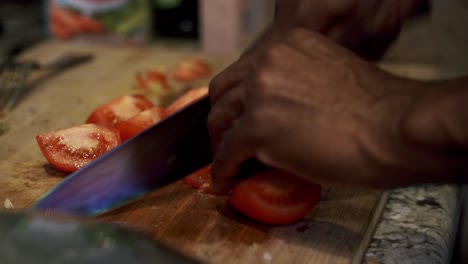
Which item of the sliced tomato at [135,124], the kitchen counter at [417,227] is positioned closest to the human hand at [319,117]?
the kitchen counter at [417,227]

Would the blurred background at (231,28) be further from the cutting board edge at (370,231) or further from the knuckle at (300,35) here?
the knuckle at (300,35)

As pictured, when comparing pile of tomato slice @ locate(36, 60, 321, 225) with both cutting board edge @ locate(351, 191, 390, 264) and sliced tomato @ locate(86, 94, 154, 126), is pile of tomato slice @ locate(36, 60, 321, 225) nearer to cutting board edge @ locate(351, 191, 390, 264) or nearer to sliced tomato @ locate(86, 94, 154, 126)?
sliced tomato @ locate(86, 94, 154, 126)

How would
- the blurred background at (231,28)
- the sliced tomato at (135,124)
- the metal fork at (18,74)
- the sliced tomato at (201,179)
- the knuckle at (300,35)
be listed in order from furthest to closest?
1. the blurred background at (231,28)
2. the metal fork at (18,74)
3. the sliced tomato at (135,124)
4. the sliced tomato at (201,179)
5. the knuckle at (300,35)

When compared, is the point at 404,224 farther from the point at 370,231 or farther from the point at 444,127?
the point at 444,127

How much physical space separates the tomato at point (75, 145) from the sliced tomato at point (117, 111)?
128 mm

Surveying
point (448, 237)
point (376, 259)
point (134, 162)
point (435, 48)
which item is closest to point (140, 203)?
point (134, 162)

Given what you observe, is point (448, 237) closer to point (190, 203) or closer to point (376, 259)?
point (376, 259)

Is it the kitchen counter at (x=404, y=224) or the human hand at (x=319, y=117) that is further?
the kitchen counter at (x=404, y=224)

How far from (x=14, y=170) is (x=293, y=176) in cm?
60

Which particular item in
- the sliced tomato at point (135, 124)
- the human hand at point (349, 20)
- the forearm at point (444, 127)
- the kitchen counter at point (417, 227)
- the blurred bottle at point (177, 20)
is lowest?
the blurred bottle at point (177, 20)

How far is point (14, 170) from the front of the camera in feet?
4.19

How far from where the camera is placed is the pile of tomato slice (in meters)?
1.05

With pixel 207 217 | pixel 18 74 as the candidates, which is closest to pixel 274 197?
pixel 207 217

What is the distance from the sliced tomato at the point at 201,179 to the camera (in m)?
1.20
